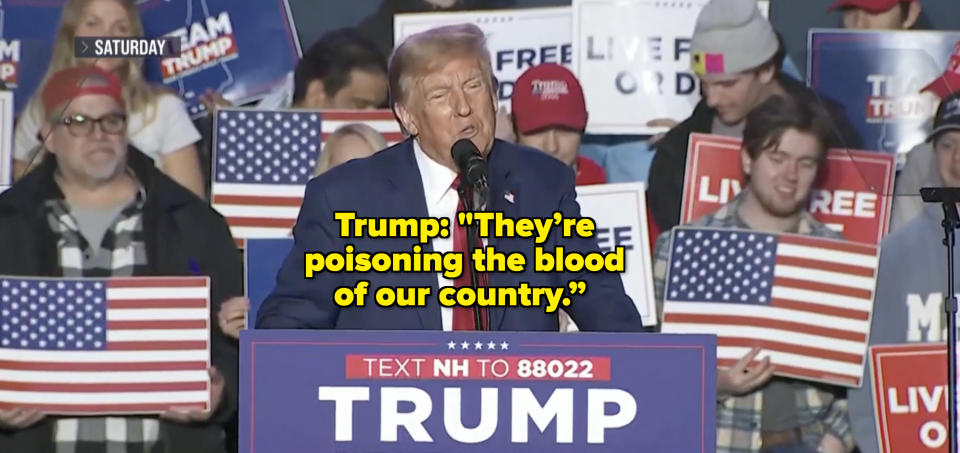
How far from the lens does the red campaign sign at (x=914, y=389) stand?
18.9 feet

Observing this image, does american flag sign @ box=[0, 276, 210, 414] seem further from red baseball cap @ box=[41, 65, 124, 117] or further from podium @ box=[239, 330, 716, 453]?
podium @ box=[239, 330, 716, 453]

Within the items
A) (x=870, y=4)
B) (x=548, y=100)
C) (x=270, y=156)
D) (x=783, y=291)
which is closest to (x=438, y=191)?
(x=548, y=100)

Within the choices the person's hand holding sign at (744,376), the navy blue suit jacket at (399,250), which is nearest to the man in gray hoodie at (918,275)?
the person's hand holding sign at (744,376)

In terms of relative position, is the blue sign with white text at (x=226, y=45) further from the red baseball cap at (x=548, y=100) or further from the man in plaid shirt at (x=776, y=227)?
the man in plaid shirt at (x=776, y=227)

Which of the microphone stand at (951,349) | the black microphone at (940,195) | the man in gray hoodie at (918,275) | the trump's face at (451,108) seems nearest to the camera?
the trump's face at (451,108)

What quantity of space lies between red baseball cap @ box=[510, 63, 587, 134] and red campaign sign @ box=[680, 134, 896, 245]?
0.41 meters

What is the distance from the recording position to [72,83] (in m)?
5.65

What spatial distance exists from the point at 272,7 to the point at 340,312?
246 centimetres

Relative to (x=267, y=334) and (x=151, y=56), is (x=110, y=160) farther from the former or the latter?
(x=267, y=334)

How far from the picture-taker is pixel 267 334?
9.53 feet

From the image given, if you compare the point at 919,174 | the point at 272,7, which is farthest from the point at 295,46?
the point at 919,174

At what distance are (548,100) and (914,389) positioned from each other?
5.16 ft

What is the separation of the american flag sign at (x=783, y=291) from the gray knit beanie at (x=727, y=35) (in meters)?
A: 0.55

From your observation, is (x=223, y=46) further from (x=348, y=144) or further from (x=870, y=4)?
(x=870, y=4)
